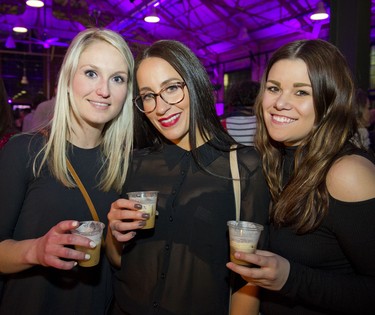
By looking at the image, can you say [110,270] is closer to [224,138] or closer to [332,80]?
[224,138]

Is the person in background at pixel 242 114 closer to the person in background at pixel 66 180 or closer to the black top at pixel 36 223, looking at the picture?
the person in background at pixel 66 180

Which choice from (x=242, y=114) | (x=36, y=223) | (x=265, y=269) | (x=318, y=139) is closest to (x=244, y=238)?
(x=265, y=269)

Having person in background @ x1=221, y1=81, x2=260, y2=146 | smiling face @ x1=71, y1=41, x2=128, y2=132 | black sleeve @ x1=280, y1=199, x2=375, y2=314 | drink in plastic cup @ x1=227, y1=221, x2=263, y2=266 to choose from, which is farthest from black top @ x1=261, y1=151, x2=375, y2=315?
person in background @ x1=221, y1=81, x2=260, y2=146

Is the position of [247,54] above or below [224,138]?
above

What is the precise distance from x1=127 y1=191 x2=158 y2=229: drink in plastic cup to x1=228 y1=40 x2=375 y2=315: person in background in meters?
0.45

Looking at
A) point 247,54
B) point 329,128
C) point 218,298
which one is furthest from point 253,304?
point 247,54

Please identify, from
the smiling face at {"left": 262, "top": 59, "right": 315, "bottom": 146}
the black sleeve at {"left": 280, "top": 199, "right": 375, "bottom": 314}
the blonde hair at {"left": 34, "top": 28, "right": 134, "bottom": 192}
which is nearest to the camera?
the black sleeve at {"left": 280, "top": 199, "right": 375, "bottom": 314}

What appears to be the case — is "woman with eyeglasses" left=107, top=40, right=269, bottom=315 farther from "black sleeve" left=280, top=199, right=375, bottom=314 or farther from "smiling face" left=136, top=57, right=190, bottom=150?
"black sleeve" left=280, top=199, right=375, bottom=314

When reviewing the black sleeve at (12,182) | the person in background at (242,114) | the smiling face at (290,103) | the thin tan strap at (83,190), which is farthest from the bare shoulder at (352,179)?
the person in background at (242,114)

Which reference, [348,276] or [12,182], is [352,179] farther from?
[12,182]

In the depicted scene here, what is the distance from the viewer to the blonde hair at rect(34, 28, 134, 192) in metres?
2.02

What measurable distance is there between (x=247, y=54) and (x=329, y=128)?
16.2 metres

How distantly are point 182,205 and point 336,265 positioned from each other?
81cm

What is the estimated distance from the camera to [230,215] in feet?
6.17
